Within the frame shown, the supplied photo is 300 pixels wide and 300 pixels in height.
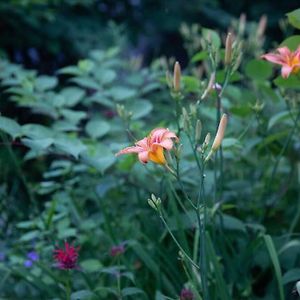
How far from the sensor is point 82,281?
194 centimetres

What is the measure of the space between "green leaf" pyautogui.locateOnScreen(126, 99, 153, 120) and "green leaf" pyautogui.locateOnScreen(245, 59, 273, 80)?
37 centimetres

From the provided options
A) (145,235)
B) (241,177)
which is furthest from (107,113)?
(145,235)

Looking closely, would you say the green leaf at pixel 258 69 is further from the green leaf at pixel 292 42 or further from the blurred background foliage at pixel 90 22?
the blurred background foliage at pixel 90 22

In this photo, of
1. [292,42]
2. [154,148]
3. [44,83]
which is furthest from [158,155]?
[44,83]

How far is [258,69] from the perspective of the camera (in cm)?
201

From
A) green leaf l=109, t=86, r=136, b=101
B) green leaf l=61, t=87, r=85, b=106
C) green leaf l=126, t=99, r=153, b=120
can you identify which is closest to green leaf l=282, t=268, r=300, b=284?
green leaf l=126, t=99, r=153, b=120

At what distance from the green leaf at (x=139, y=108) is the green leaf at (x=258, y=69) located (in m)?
0.37

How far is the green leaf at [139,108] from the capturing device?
84.3 inches

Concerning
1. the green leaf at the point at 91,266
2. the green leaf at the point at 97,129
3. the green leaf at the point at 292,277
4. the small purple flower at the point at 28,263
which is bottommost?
the small purple flower at the point at 28,263

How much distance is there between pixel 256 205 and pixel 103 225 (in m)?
0.58

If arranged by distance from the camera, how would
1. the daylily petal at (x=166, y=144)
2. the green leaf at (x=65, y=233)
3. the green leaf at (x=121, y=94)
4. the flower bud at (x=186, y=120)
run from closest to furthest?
the daylily petal at (x=166, y=144)
the flower bud at (x=186, y=120)
the green leaf at (x=65, y=233)
the green leaf at (x=121, y=94)

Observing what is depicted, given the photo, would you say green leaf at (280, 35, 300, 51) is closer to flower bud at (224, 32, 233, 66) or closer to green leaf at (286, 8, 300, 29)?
green leaf at (286, 8, 300, 29)

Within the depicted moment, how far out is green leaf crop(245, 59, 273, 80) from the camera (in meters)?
1.98

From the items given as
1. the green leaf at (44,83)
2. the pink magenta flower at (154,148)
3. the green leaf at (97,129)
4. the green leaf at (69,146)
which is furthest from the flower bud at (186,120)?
the green leaf at (44,83)
